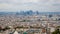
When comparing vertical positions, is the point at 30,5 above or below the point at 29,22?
above

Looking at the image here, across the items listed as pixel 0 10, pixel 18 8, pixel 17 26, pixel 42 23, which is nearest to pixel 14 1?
pixel 18 8

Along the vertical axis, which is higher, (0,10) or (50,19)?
(0,10)

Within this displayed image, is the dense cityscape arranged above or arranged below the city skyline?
below

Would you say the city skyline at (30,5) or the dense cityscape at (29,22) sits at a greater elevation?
the city skyline at (30,5)

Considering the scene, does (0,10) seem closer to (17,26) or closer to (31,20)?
(17,26)

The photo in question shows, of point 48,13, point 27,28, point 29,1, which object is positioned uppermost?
point 29,1

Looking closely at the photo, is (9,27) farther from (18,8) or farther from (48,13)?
(48,13)
